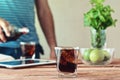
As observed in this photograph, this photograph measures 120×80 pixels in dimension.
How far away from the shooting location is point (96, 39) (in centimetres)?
136

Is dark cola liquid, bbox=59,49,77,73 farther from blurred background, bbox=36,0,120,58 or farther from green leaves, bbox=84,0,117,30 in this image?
blurred background, bbox=36,0,120,58

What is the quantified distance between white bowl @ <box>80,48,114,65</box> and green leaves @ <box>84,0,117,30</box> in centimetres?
10

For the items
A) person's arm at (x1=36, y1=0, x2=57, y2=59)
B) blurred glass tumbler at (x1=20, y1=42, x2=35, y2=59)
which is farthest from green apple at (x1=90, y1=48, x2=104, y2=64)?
person's arm at (x1=36, y1=0, x2=57, y2=59)

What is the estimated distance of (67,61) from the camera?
1.03 meters

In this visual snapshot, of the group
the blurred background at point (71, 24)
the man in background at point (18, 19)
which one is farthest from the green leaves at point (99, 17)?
the blurred background at point (71, 24)

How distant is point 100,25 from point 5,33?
0.50m

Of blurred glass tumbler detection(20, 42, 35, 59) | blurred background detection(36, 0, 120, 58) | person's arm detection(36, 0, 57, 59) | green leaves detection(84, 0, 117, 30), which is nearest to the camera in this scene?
green leaves detection(84, 0, 117, 30)

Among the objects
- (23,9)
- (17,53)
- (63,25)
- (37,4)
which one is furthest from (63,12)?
(17,53)

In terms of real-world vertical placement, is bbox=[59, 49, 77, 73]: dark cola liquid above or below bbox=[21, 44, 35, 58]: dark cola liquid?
above

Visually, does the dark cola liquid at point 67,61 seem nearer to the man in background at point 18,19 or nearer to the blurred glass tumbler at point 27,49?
the blurred glass tumbler at point 27,49

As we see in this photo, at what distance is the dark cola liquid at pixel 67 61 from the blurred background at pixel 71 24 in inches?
64.9

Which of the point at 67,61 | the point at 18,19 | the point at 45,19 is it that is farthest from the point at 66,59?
the point at 45,19

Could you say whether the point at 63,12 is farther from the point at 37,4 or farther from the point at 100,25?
the point at 100,25

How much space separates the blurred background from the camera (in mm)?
2691
